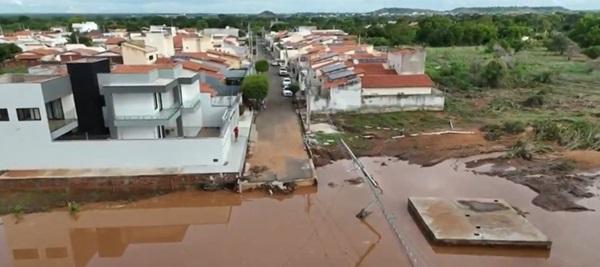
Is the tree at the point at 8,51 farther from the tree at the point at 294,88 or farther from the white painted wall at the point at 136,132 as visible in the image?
the white painted wall at the point at 136,132

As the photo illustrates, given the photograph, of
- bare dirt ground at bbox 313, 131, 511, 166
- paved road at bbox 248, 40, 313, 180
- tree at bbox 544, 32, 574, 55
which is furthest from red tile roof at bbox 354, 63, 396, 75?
tree at bbox 544, 32, 574, 55

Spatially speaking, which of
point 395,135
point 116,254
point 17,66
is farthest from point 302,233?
point 17,66

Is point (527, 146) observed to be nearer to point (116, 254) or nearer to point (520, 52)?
point (116, 254)

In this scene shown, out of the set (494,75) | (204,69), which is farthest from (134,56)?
(494,75)

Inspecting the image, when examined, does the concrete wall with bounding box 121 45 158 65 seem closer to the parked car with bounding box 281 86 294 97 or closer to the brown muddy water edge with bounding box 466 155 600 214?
the parked car with bounding box 281 86 294 97

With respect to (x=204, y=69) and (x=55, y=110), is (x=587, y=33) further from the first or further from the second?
(x=55, y=110)

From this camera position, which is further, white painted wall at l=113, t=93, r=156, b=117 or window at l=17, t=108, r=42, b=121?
white painted wall at l=113, t=93, r=156, b=117

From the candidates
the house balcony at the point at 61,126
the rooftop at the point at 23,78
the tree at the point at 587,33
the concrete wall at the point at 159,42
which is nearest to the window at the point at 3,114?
the house balcony at the point at 61,126
